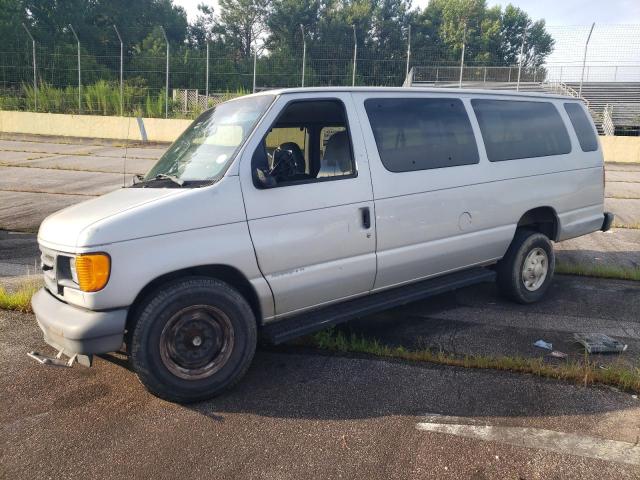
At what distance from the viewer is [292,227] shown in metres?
3.68

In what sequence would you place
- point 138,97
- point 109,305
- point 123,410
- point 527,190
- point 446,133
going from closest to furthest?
point 109,305
point 123,410
point 446,133
point 527,190
point 138,97

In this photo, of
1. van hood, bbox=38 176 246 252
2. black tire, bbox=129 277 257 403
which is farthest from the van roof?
black tire, bbox=129 277 257 403

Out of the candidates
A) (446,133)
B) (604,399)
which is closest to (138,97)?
(446,133)

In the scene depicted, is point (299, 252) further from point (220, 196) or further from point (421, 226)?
point (421, 226)

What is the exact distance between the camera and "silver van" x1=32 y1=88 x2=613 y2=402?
3221 millimetres

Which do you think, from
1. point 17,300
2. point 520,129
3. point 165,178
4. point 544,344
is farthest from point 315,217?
point 17,300

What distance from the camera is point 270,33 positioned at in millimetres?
47656

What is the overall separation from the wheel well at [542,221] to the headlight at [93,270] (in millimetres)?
4022

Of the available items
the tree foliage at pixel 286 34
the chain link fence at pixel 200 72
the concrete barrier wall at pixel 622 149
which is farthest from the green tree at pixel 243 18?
the concrete barrier wall at pixel 622 149

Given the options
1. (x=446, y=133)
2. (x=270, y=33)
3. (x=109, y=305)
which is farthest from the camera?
(x=270, y=33)

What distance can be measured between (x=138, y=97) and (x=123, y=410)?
23886 millimetres

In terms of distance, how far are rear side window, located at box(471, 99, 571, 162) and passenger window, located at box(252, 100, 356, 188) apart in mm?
1581

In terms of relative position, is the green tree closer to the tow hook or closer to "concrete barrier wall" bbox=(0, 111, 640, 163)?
"concrete barrier wall" bbox=(0, 111, 640, 163)

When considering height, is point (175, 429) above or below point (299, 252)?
below
